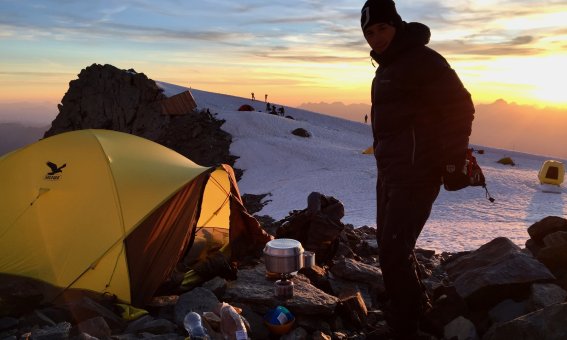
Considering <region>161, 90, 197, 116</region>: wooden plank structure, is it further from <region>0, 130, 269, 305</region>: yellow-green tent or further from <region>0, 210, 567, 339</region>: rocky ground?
<region>0, 210, 567, 339</region>: rocky ground

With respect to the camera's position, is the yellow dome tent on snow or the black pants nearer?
the black pants

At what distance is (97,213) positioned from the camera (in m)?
6.45

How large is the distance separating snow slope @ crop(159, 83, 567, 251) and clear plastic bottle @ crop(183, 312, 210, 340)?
24.0 feet

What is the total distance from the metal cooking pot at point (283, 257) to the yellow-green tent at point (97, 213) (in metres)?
1.48

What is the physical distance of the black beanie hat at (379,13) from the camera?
4.42 meters

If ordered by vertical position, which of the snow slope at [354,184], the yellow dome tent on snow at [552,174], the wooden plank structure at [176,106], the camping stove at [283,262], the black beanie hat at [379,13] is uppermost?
the black beanie hat at [379,13]

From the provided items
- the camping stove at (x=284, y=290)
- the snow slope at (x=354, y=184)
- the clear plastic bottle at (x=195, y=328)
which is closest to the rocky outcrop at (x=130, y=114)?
the snow slope at (x=354, y=184)

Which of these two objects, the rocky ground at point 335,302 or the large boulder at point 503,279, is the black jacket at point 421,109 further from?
the large boulder at point 503,279

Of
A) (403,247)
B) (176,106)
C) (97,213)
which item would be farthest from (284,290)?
(176,106)

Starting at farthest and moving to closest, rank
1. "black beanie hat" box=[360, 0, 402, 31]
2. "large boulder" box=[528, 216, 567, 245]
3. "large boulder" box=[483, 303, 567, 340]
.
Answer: "large boulder" box=[528, 216, 567, 245]
"black beanie hat" box=[360, 0, 402, 31]
"large boulder" box=[483, 303, 567, 340]

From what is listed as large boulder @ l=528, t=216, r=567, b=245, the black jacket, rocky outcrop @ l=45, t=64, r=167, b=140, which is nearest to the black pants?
the black jacket

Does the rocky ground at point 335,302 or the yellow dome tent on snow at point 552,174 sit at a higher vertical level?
the yellow dome tent on snow at point 552,174

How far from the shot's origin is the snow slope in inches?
537

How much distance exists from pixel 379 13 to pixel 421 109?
934 millimetres
